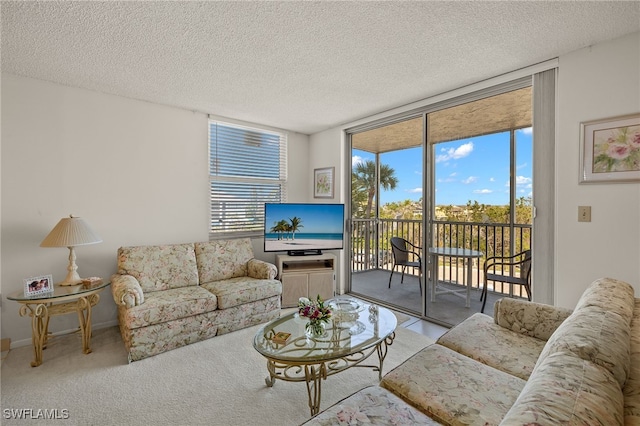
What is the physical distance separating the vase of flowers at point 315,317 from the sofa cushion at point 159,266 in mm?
1636

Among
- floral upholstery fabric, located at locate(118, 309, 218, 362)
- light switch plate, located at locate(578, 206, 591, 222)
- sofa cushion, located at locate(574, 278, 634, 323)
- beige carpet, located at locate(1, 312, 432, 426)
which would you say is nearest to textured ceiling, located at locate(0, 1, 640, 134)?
light switch plate, located at locate(578, 206, 591, 222)

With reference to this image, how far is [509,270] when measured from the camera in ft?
11.2

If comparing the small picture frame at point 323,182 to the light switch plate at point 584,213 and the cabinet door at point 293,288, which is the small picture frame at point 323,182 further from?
the light switch plate at point 584,213

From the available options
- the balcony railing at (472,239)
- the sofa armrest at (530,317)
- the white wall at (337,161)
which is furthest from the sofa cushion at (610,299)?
the white wall at (337,161)

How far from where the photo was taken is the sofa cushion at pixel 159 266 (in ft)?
9.32

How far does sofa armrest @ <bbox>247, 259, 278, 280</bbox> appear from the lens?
326cm

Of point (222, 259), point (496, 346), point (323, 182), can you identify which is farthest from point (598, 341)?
point (323, 182)

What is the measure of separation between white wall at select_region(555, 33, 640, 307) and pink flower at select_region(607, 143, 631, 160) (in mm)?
176

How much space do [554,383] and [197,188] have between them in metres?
3.64

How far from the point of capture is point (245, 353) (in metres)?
2.48

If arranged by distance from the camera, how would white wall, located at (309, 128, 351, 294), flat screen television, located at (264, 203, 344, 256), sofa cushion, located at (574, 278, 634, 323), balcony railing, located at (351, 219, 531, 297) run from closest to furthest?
sofa cushion, located at (574, 278, 634, 323)
balcony railing, located at (351, 219, 531, 297)
flat screen television, located at (264, 203, 344, 256)
white wall, located at (309, 128, 351, 294)

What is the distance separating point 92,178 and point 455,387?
3.52 metres

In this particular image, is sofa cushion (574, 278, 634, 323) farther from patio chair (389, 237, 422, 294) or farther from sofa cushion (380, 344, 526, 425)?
patio chair (389, 237, 422, 294)

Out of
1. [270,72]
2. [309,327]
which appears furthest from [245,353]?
[270,72]
